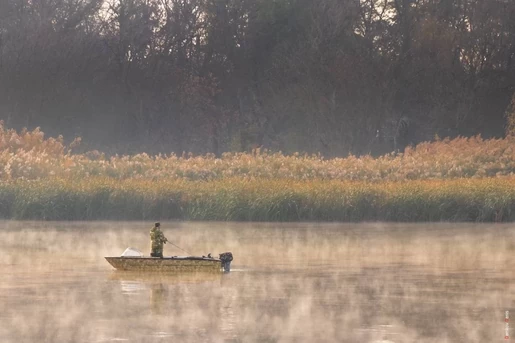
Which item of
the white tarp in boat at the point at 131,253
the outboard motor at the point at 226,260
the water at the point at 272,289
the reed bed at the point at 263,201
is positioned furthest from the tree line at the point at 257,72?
the outboard motor at the point at 226,260

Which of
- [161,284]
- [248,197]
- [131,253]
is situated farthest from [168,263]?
[248,197]

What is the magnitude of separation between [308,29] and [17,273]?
47.0 m

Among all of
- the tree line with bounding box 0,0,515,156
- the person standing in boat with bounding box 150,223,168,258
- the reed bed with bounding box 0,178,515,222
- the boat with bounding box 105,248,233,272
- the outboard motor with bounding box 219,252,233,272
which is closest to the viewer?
the outboard motor with bounding box 219,252,233,272

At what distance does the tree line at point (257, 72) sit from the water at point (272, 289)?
32070 millimetres

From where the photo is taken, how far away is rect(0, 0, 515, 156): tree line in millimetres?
64250

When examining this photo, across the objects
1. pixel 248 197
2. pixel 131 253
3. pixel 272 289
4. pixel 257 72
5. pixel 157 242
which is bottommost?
pixel 272 289

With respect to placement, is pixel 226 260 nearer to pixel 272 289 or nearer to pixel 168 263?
pixel 168 263

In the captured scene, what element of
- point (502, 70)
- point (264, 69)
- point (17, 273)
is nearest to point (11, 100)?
point (264, 69)

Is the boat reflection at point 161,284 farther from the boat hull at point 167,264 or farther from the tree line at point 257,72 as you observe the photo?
the tree line at point 257,72

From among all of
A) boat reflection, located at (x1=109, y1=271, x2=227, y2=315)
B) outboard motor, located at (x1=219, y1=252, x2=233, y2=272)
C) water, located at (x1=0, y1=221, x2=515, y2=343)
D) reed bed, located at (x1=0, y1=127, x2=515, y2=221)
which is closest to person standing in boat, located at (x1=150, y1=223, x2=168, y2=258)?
boat reflection, located at (x1=109, y1=271, x2=227, y2=315)

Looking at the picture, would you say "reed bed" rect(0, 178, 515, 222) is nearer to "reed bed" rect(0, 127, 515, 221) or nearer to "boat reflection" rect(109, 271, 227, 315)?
"reed bed" rect(0, 127, 515, 221)

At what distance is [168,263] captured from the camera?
23.4m

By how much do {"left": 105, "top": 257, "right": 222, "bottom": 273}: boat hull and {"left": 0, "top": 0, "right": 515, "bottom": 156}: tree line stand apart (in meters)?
37.6

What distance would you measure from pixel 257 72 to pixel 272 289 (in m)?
50.1
